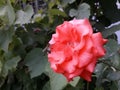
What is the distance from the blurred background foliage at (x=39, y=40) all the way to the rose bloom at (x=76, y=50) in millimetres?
148

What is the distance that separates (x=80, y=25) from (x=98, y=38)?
0.05 metres

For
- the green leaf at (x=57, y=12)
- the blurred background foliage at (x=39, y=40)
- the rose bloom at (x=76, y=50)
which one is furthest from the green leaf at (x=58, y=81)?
the green leaf at (x=57, y=12)

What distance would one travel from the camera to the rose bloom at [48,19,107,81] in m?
0.71

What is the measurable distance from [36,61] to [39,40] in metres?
0.12

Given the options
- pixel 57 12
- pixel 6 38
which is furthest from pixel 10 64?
pixel 57 12

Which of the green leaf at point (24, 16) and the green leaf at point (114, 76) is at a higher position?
the green leaf at point (24, 16)

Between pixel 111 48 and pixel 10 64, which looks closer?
pixel 111 48

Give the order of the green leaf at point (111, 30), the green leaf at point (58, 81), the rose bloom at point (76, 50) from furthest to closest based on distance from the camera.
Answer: the green leaf at point (111, 30), the green leaf at point (58, 81), the rose bloom at point (76, 50)

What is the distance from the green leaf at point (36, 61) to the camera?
3.22 ft

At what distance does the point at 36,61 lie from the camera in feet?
3.34

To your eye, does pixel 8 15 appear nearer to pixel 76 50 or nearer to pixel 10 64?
pixel 10 64

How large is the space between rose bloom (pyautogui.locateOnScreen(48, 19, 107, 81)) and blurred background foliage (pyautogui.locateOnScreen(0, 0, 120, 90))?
15 centimetres

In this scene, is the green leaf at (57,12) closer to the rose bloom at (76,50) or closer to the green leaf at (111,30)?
the green leaf at (111,30)

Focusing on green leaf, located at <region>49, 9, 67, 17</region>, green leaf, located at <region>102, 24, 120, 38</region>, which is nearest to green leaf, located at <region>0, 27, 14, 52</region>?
green leaf, located at <region>49, 9, 67, 17</region>
